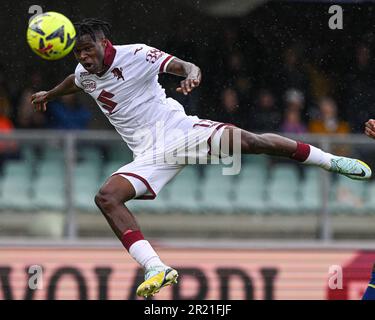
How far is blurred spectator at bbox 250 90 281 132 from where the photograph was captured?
1229 cm

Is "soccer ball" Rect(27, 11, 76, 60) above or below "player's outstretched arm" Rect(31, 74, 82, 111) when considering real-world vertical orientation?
above

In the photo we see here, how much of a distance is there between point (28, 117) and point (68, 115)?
46cm

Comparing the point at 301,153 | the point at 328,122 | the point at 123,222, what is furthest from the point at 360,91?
the point at 123,222

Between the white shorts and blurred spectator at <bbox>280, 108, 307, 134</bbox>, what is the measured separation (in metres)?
3.85

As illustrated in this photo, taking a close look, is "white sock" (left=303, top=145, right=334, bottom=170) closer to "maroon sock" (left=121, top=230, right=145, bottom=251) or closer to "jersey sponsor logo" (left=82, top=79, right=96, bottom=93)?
"maroon sock" (left=121, top=230, right=145, bottom=251)

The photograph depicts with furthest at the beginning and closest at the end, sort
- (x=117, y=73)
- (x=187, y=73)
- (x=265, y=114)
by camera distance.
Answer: (x=265, y=114) < (x=117, y=73) < (x=187, y=73)

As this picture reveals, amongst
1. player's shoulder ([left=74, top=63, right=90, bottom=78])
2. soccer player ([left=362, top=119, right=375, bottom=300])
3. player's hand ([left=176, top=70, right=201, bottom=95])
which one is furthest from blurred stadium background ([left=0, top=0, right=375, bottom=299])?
player's hand ([left=176, top=70, right=201, bottom=95])

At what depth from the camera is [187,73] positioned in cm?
785

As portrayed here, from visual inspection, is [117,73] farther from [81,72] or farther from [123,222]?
[123,222]

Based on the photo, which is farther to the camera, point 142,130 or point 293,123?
→ point 293,123

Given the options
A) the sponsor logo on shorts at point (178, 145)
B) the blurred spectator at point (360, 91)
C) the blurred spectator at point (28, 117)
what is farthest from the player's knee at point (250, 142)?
the blurred spectator at point (360, 91)

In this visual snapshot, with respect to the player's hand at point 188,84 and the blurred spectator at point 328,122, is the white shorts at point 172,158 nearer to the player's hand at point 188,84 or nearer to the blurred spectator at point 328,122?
the player's hand at point 188,84

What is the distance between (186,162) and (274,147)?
682 millimetres

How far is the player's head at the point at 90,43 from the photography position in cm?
808
